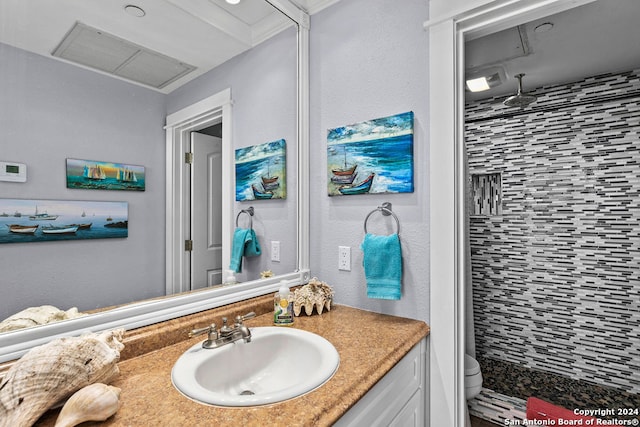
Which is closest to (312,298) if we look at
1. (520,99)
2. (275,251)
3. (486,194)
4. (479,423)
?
(275,251)

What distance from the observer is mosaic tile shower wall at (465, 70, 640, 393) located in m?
2.25

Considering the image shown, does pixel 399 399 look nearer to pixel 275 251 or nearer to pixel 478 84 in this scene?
pixel 275 251

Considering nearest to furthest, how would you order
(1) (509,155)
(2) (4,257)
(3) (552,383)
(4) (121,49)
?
(2) (4,257)
(4) (121,49)
(3) (552,383)
(1) (509,155)

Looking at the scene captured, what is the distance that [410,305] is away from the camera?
1334 mm

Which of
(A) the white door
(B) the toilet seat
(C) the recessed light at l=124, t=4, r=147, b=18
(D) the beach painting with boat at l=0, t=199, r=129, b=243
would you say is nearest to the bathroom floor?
(B) the toilet seat

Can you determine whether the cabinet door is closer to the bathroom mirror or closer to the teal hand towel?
the teal hand towel

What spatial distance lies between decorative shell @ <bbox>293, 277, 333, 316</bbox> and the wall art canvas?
47 cm

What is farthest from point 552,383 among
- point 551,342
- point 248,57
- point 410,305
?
point 248,57

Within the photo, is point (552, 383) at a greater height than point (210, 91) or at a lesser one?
lesser

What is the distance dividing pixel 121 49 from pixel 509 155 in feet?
9.04

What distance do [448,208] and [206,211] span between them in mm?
938

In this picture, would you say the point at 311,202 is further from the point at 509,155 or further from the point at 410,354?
the point at 509,155

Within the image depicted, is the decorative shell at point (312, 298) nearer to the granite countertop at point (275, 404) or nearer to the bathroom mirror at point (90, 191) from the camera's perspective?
the granite countertop at point (275, 404)

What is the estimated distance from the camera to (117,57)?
3.20ft
